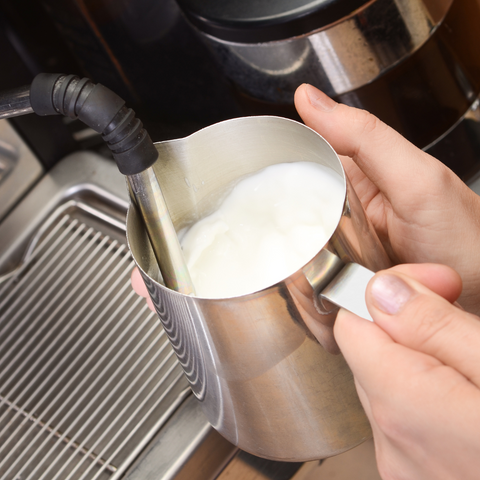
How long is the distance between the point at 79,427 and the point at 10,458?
0.07 m

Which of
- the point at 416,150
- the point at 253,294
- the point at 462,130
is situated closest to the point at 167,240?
the point at 253,294

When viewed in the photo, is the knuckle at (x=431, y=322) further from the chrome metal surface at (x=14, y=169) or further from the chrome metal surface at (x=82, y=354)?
the chrome metal surface at (x=14, y=169)

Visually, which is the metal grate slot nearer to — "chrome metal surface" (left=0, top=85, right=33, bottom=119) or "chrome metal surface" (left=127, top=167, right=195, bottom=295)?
"chrome metal surface" (left=127, top=167, right=195, bottom=295)

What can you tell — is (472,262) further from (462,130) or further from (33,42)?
(33,42)

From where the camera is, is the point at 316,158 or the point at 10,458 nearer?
the point at 316,158

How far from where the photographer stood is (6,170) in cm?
70

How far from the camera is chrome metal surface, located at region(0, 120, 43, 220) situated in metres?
0.69

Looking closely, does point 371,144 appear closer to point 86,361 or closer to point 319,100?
point 319,100

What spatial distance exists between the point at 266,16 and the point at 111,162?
13.0 inches

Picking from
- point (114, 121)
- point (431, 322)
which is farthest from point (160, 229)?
point (431, 322)

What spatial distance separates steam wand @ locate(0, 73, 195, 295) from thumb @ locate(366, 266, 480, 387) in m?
0.15

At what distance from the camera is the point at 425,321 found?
1.10ft

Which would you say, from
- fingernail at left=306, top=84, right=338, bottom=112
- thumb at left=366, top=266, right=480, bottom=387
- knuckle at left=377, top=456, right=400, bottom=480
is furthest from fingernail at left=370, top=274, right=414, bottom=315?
fingernail at left=306, top=84, right=338, bottom=112

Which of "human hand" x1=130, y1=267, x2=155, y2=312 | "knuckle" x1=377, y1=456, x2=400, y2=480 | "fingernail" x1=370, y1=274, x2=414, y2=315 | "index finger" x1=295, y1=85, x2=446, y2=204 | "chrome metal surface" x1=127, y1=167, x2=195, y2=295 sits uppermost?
"chrome metal surface" x1=127, y1=167, x2=195, y2=295
